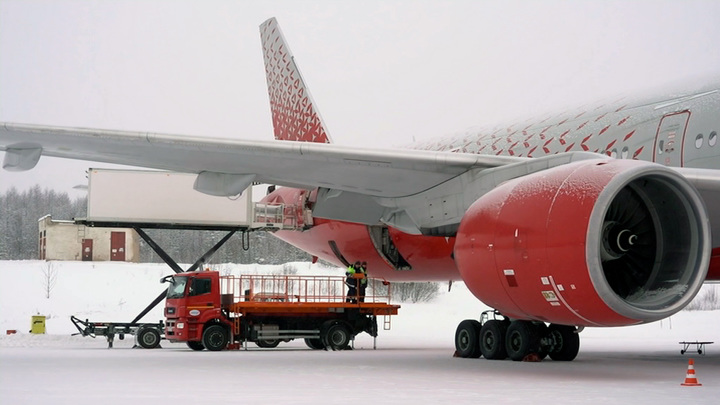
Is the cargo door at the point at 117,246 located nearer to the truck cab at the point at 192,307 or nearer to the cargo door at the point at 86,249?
the cargo door at the point at 86,249

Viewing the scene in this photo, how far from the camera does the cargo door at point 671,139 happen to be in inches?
452

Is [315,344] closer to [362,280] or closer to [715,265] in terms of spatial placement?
[362,280]

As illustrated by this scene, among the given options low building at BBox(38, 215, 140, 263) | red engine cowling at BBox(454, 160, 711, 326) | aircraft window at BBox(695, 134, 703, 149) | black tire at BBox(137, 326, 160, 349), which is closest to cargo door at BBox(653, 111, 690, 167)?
aircraft window at BBox(695, 134, 703, 149)

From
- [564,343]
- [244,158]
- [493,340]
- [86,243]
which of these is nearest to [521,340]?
[493,340]

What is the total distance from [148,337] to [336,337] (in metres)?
4.19

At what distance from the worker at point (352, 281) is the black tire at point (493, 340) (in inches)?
185

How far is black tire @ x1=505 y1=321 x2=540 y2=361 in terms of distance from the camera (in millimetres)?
12367

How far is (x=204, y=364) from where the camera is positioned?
40.4ft

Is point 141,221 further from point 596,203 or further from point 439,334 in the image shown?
point 596,203

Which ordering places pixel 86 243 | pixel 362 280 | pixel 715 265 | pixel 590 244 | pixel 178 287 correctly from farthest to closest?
pixel 86 243
pixel 362 280
pixel 178 287
pixel 715 265
pixel 590 244

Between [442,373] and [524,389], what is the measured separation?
215cm

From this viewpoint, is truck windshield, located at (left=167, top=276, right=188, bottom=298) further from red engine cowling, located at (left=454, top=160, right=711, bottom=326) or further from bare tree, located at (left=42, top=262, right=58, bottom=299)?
bare tree, located at (left=42, top=262, right=58, bottom=299)

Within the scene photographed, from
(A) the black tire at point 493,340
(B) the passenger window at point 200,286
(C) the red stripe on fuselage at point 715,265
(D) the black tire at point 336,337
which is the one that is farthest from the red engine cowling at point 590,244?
(B) the passenger window at point 200,286

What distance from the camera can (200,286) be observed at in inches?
680
